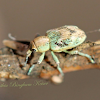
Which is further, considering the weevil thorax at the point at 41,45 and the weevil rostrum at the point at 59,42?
the weevil thorax at the point at 41,45

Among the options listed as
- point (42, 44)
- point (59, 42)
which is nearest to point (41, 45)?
point (42, 44)

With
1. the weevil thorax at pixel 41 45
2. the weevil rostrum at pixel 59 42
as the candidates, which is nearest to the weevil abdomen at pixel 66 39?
the weevil rostrum at pixel 59 42

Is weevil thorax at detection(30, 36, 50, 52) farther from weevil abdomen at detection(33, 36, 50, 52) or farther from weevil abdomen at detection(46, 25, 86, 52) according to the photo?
weevil abdomen at detection(46, 25, 86, 52)

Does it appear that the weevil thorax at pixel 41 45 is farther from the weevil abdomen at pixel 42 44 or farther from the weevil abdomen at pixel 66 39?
the weevil abdomen at pixel 66 39

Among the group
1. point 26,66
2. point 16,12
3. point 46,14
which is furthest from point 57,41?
point 16,12

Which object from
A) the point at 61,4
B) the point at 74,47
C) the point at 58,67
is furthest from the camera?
the point at 61,4

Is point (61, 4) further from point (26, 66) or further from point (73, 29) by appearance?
point (26, 66)

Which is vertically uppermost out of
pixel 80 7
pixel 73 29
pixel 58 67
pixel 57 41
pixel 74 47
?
pixel 80 7
